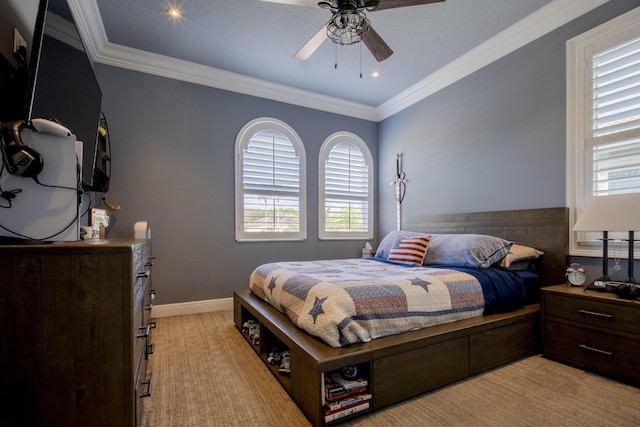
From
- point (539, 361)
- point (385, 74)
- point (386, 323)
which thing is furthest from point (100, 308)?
point (385, 74)

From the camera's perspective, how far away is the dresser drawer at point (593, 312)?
186 centimetres

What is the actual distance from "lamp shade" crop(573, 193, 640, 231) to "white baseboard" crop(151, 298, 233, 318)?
3563 millimetres

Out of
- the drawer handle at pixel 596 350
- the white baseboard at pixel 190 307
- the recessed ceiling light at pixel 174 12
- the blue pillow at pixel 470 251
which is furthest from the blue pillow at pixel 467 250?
the recessed ceiling light at pixel 174 12

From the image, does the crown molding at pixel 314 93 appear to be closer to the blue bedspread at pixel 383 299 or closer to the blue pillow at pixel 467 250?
the blue pillow at pixel 467 250

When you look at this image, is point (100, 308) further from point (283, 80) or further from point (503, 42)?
point (503, 42)

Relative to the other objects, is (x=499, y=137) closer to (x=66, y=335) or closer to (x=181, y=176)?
(x=181, y=176)

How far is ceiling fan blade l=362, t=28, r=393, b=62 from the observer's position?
228 cm

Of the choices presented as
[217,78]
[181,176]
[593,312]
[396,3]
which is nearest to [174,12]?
[217,78]

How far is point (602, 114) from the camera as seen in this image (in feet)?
7.94

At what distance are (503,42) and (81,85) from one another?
3.69 m

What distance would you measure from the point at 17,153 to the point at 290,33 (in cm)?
256

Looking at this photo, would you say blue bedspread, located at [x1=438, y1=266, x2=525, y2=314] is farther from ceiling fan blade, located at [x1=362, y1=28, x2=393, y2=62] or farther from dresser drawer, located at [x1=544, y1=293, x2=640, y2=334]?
ceiling fan blade, located at [x1=362, y1=28, x2=393, y2=62]

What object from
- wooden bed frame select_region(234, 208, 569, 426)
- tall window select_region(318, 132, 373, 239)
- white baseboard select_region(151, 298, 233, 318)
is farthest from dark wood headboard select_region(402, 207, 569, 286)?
white baseboard select_region(151, 298, 233, 318)

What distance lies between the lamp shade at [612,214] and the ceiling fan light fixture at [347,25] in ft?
6.83
